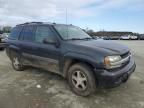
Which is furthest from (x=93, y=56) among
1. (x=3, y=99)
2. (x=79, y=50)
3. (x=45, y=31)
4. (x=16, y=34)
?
(x=16, y=34)

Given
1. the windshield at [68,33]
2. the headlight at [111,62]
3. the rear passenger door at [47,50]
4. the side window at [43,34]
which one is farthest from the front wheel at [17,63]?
the headlight at [111,62]

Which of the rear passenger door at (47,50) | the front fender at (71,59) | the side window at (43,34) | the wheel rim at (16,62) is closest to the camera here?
the front fender at (71,59)

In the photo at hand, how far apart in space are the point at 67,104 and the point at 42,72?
274cm

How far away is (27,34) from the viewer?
5.88 metres

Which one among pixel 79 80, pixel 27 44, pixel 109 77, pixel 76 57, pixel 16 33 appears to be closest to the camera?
pixel 109 77

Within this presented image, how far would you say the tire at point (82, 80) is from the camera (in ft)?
13.1

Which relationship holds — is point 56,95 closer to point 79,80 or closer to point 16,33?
point 79,80

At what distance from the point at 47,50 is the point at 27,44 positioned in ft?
3.71

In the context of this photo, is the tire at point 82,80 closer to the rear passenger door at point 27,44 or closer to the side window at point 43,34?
the side window at point 43,34

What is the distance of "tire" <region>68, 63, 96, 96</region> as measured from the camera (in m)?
3.98

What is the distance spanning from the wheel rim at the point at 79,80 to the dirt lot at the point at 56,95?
26 centimetres

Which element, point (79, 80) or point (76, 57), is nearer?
point (76, 57)

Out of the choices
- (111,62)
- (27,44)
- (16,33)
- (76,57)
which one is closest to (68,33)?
(76,57)

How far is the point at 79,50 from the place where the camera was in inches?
163
